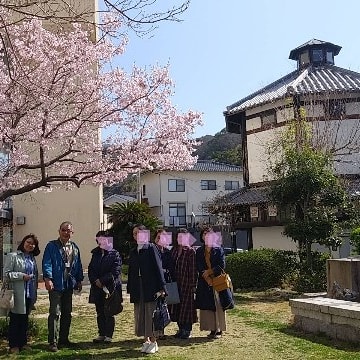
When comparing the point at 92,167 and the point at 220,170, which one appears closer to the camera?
the point at 92,167

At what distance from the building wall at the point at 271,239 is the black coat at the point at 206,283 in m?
11.7

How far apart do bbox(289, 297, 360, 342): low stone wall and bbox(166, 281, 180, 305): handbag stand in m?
2.06

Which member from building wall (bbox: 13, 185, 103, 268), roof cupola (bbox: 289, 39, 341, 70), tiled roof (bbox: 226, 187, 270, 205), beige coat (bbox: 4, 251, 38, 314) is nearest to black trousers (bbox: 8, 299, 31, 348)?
beige coat (bbox: 4, 251, 38, 314)

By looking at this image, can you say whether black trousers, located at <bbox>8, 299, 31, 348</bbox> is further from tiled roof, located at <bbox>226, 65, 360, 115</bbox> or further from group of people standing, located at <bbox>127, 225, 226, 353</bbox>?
tiled roof, located at <bbox>226, 65, 360, 115</bbox>

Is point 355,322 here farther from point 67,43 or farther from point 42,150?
point 67,43

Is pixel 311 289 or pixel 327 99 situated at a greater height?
pixel 327 99

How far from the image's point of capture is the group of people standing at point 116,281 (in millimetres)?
7113

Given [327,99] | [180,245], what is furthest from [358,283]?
[327,99]

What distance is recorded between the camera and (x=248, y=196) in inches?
794

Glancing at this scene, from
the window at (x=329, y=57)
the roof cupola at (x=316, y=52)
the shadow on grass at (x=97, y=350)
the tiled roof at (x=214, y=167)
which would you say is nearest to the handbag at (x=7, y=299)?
the shadow on grass at (x=97, y=350)

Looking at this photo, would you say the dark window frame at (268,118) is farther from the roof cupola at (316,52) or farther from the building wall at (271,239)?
the roof cupola at (316,52)

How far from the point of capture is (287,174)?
13.7 metres

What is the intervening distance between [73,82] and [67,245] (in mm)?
4242

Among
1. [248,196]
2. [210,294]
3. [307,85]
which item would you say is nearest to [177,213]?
[248,196]
